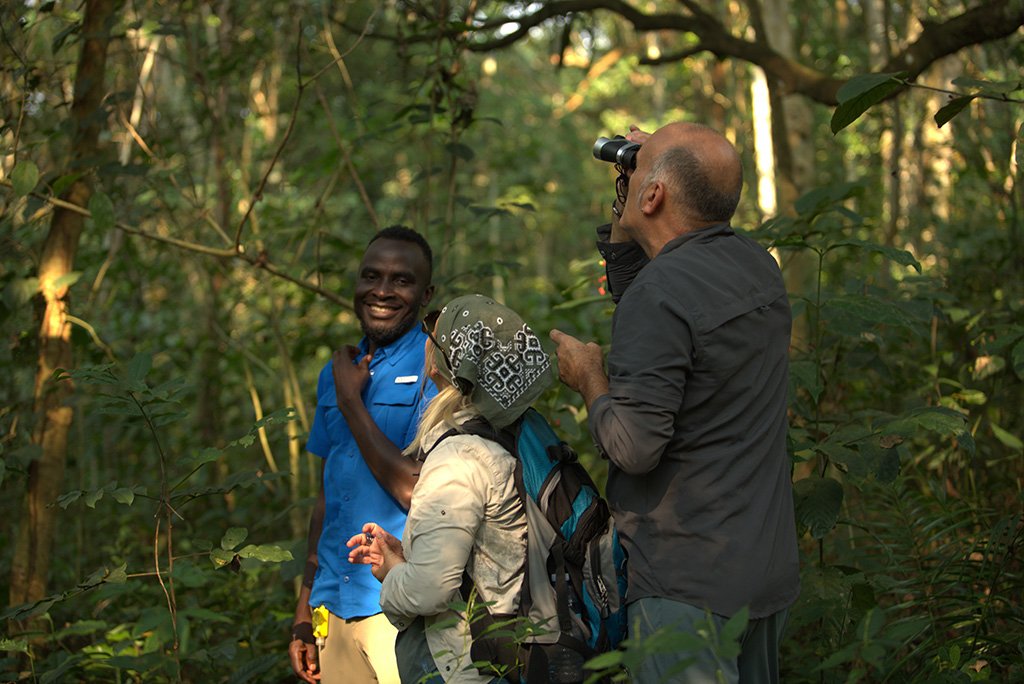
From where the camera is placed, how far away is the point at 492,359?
2322 millimetres

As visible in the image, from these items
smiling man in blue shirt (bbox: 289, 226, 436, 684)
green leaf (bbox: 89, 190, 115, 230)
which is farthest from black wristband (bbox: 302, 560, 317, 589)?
green leaf (bbox: 89, 190, 115, 230)

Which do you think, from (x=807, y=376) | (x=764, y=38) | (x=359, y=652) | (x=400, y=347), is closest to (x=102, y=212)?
(x=400, y=347)

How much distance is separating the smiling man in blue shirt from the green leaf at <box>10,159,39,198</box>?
135cm

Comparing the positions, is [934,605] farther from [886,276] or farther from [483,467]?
[886,276]

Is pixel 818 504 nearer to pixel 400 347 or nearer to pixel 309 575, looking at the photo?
pixel 400 347

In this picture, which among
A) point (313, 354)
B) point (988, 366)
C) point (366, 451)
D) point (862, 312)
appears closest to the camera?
point (366, 451)

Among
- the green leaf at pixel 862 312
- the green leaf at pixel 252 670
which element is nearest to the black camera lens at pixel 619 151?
the green leaf at pixel 862 312

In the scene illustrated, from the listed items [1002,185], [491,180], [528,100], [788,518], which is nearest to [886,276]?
[1002,185]

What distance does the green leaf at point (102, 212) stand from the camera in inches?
147

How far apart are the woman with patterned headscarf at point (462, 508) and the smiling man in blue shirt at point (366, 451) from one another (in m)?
0.36

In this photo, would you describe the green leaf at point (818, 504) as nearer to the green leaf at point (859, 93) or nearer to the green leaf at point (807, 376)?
the green leaf at point (807, 376)

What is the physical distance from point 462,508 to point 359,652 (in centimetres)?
86

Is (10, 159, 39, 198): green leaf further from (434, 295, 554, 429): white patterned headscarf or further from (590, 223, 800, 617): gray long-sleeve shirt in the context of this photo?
(590, 223, 800, 617): gray long-sleeve shirt

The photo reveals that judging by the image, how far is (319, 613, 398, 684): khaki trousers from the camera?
2.75 meters
